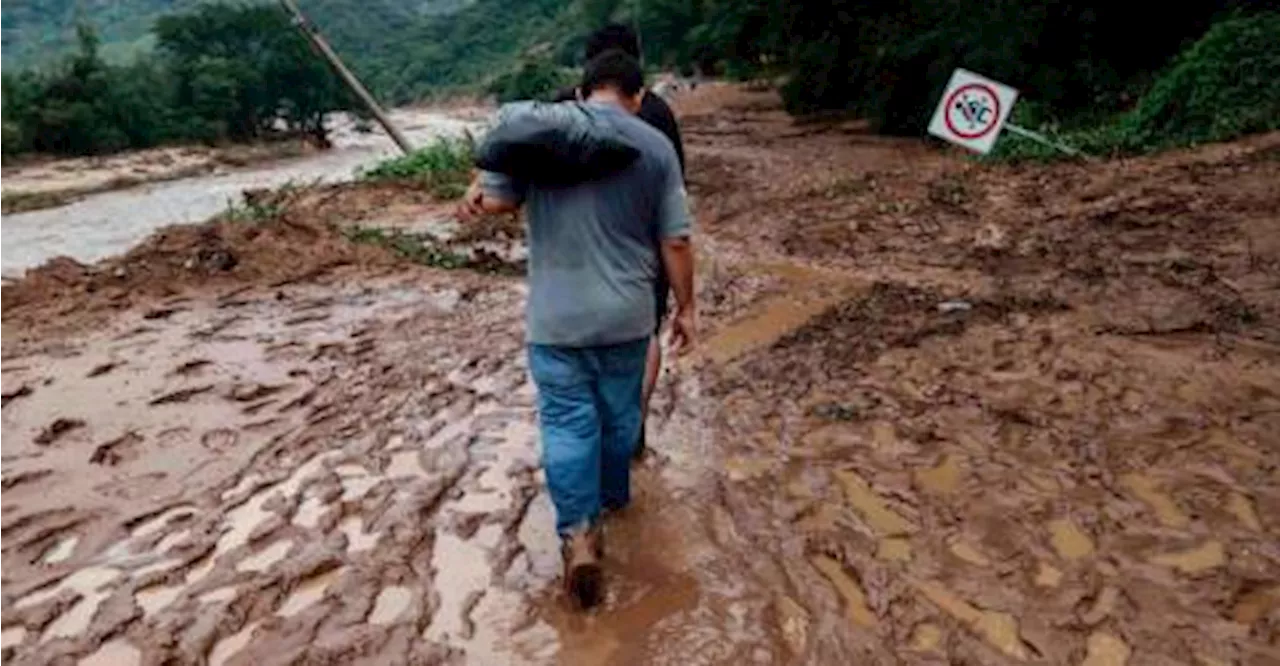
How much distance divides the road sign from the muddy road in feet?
10.6

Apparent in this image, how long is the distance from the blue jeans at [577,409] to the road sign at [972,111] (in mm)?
9668

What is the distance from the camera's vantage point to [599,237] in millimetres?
3611

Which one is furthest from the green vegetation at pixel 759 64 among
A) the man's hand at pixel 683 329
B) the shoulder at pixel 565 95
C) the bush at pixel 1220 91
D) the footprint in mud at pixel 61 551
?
the footprint in mud at pixel 61 551

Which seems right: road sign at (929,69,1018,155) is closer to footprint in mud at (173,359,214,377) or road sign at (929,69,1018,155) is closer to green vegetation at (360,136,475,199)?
green vegetation at (360,136,475,199)

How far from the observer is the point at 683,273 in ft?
12.5

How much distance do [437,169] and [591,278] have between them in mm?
14914

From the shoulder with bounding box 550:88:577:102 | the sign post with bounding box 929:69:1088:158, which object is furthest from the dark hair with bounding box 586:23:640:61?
the sign post with bounding box 929:69:1088:158

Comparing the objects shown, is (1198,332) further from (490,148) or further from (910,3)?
(910,3)

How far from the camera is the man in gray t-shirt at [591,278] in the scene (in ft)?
11.8

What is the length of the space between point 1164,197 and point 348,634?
28.1 ft

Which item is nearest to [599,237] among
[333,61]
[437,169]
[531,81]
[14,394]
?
[14,394]

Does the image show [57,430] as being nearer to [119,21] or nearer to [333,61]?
Answer: [333,61]

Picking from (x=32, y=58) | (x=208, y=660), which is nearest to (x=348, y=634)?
(x=208, y=660)

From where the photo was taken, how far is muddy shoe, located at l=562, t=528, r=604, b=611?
3611 millimetres
